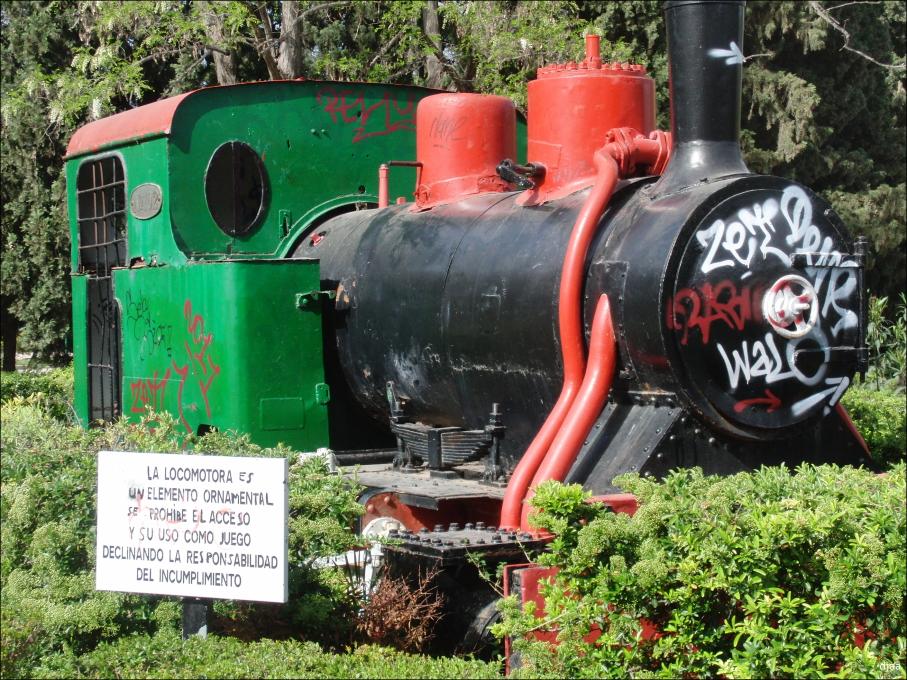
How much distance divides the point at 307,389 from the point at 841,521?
11.4ft

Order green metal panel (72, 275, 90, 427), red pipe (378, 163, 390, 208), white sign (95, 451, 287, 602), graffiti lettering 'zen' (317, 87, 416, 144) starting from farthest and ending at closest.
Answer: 1. green metal panel (72, 275, 90, 427)
2. graffiti lettering 'zen' (317, 87, 416, 144)
3. red pipe (378, 163, 390, 208)
4. white sign (95, 451, 287, 602)

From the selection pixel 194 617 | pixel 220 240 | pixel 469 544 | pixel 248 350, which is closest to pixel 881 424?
pixel 469 544

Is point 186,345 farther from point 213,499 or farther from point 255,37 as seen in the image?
point 255,37

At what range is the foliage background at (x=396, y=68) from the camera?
1466cm

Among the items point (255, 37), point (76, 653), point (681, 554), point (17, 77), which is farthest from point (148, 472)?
point (17, 77)

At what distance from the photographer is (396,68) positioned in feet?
53.7

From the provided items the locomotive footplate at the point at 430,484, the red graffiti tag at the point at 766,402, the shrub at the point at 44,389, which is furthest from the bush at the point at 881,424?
the shrub at the point at 44,389

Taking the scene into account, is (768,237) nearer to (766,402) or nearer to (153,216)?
(766,402)

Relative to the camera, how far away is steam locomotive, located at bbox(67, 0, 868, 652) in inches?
197

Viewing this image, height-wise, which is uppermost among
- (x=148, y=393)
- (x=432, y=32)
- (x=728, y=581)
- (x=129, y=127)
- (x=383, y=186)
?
(x=432, y=32)

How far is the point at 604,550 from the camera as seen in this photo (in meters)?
4.28

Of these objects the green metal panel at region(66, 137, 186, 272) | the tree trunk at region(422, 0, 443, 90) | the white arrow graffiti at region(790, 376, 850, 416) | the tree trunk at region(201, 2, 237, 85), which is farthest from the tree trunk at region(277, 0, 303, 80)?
the white arrow graffiti at region(790, 376, 850, 416)

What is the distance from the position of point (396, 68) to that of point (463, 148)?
995 centimetres

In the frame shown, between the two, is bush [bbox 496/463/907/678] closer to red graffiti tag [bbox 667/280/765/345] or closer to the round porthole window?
red graffiti tag [bbox 667/280/765/345]
